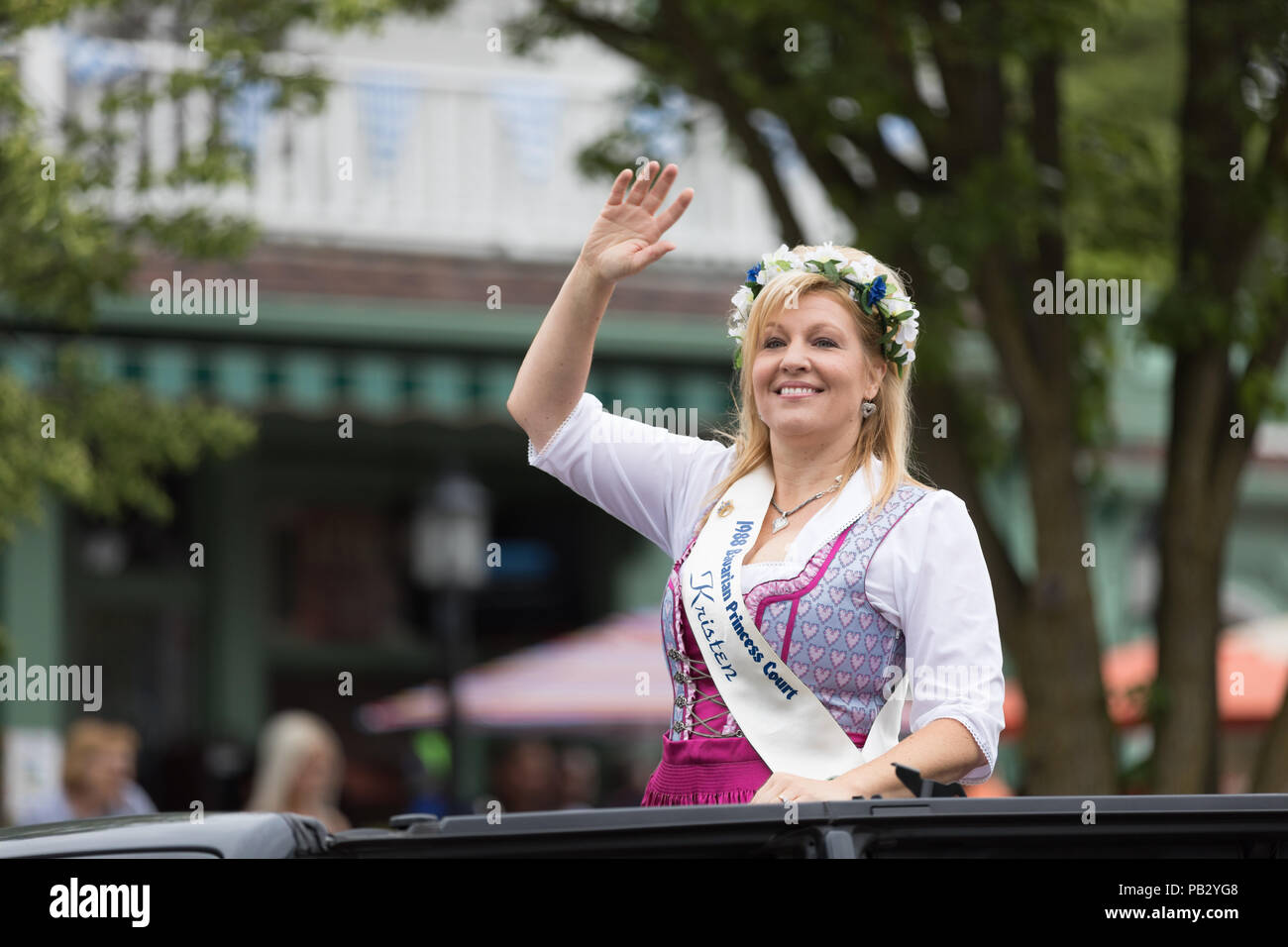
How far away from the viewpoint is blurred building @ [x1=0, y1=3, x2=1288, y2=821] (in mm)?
11680

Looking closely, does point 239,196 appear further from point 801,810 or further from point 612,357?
point 801,810

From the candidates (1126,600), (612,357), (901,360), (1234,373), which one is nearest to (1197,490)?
(1234,373)

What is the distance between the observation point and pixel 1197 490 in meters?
6.71

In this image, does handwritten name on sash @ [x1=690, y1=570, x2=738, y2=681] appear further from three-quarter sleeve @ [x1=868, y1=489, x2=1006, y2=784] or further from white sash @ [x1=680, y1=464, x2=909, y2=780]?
three-quarter sleeve @ [x1=868, y1=489, x2=1006, y2=784]

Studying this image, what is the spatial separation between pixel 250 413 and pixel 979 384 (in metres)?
5.72

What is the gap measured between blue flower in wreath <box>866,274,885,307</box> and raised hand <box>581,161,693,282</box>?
1.18 ft

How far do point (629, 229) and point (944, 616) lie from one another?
92cm

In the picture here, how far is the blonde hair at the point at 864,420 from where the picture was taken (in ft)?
10.0

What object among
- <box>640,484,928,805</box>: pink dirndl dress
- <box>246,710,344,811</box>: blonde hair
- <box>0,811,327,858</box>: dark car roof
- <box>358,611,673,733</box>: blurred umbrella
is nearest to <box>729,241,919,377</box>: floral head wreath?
<box>640,484,928,805</box>: pink dirndl dress

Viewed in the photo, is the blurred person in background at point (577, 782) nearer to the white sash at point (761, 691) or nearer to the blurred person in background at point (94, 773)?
the blurred person in background at point (94, 773)

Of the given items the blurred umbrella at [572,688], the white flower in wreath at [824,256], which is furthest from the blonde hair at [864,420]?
the blurred umbrella at [572,688]

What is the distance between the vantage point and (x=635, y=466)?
327 centimetres

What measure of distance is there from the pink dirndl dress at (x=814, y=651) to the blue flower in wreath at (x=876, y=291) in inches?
13.5

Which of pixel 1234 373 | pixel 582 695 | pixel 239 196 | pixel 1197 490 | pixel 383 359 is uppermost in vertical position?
pixel 239 196
